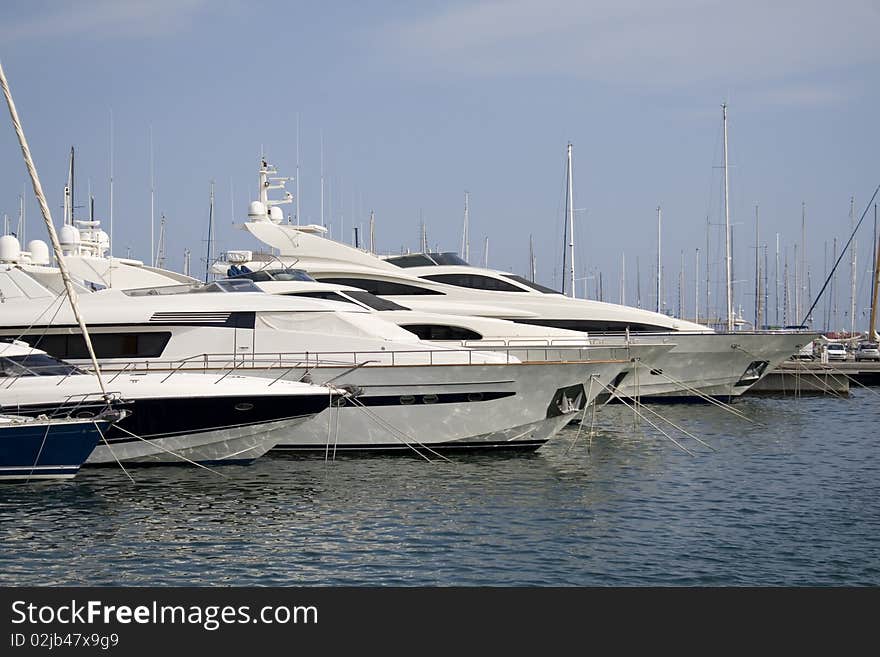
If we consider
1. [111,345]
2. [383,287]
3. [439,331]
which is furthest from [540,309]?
[111,345]

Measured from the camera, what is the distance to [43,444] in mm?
16438

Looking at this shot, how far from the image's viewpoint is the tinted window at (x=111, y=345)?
2061cm

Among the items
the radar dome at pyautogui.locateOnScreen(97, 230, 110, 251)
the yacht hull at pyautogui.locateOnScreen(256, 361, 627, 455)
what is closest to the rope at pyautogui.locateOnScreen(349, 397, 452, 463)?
the yacht hull at pyautogui.locateOnScreen(256, 361, 627, 455)

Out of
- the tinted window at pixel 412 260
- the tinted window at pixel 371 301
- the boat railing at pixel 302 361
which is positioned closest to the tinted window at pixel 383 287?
the tinted window at pixel 412 260

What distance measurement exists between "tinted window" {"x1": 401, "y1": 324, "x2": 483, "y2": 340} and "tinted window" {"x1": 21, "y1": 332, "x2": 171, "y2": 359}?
6835 millimetres

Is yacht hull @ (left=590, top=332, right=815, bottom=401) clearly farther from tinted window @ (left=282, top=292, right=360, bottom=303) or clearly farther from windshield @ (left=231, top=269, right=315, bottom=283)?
tinted window @ (left=282, top=292, right=360, bottom=303)

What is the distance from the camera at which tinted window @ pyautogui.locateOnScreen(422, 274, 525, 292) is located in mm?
33156

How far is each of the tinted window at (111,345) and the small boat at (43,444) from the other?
13.5ft
